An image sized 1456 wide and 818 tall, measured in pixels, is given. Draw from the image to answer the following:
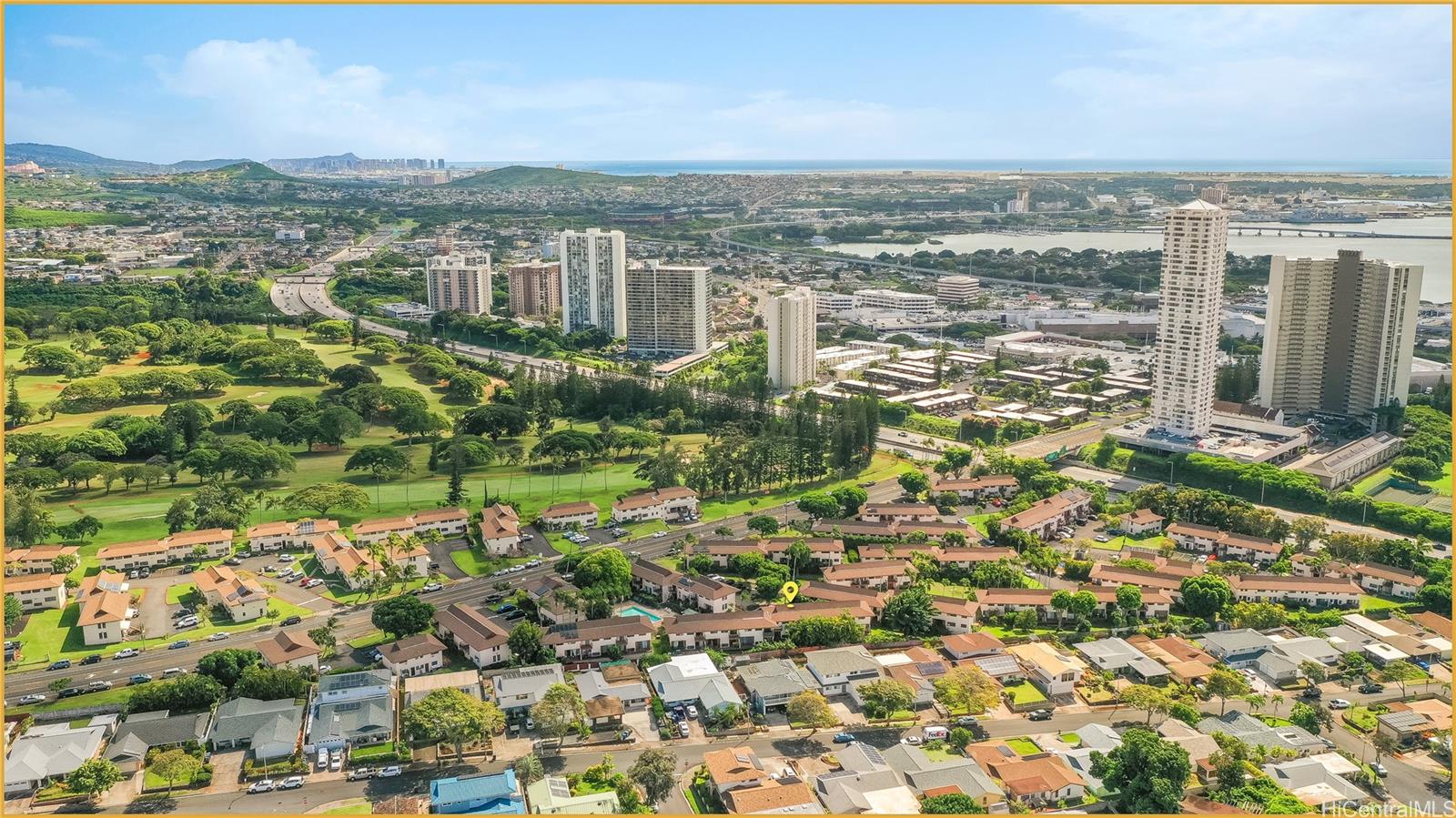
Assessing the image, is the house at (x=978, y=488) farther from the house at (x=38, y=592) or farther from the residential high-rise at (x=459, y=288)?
the residential high-rise at (x=459, y=288)

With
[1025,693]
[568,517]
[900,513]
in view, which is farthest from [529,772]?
[900,513]

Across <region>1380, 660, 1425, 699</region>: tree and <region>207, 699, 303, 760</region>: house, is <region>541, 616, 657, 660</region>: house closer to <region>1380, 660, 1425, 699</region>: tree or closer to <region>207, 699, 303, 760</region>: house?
<region>207, 699, 303, 760</region>: house

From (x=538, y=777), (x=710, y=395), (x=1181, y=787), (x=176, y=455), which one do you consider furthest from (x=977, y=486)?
(x=176, y=455)

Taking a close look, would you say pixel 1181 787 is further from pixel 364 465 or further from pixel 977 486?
pixel 364 465

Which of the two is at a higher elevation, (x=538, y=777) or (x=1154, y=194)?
(x=1154, y=194)

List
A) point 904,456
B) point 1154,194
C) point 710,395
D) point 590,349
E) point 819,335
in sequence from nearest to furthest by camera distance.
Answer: point 904,456, point 710,395, point 590,349, point 819,335, point 1154,194

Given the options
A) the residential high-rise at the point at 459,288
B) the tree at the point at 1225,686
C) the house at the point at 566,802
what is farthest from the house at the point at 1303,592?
the residential high-rise at the point at 459,288

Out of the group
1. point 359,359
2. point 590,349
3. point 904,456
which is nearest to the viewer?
point 904,456

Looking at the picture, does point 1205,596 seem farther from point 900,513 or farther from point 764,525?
point 764,525
